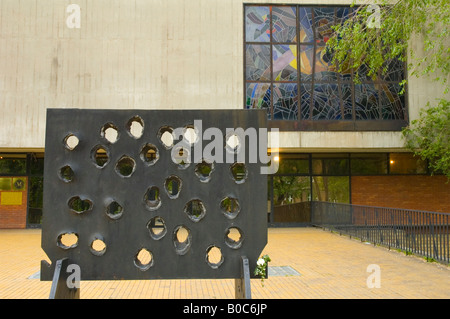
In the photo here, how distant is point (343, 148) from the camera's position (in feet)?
58.9

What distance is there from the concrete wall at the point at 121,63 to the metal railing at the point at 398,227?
3142 millimetres

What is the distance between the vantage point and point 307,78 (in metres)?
18.2

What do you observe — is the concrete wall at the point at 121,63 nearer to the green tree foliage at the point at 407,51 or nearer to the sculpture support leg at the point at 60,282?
the green tree foliage at the point at 407,51

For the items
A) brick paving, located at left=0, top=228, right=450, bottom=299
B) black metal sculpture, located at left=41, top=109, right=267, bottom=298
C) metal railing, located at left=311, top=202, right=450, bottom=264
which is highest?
black metal sculpture, located at left=41, top=109, right=267, bottom=298

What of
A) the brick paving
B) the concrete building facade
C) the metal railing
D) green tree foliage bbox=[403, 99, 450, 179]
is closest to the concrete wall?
the concrete building facade

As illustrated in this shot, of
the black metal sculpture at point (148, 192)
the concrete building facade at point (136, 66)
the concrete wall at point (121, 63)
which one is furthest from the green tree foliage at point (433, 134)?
the black metal sculpture at point (148, 192)

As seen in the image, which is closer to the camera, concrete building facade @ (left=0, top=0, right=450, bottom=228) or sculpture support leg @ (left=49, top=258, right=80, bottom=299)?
sculpture support leg @ (left=49, top=258, right=80, bottom=299)

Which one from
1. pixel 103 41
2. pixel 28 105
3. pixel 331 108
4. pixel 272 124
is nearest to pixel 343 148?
pixel 331 108

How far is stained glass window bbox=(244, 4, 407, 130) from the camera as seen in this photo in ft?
59.0

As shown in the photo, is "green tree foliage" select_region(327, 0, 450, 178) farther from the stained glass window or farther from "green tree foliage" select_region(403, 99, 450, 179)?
the stained glass window

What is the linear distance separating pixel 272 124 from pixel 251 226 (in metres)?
12.6

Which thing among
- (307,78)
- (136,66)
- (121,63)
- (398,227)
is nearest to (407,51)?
(307,78)

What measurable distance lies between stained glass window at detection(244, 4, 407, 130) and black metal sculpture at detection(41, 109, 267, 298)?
12.7 m
